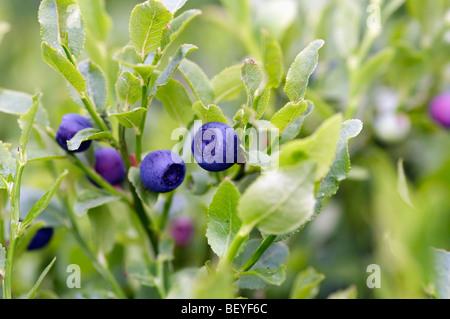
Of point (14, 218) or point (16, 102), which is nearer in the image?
point (14, 218)

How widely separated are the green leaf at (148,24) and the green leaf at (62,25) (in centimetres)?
9

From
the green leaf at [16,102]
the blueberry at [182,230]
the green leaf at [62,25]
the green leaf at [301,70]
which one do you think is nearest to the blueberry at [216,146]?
the green leaf at [301,70]

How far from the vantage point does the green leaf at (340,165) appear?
64 cm

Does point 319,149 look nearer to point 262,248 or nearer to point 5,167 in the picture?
point 262,248

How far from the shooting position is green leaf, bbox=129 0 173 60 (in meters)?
0.65

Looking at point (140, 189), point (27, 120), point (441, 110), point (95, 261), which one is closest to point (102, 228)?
point (95, 261)

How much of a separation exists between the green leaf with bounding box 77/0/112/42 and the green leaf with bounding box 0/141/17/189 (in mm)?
296

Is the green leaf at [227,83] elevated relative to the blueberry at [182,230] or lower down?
elevated

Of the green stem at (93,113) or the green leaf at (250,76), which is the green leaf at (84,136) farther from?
the green leaf at (250,76)

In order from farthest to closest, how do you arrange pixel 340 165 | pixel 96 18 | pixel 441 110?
pixel 441 110 → pixel 96 18 → pixel 340 165

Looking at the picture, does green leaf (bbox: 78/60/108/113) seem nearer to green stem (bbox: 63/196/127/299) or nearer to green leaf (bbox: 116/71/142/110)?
green leaf (bbox: 116/71/142/110)

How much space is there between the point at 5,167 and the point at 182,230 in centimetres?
69

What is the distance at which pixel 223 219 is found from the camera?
661 millimetres

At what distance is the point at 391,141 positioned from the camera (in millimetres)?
1295
